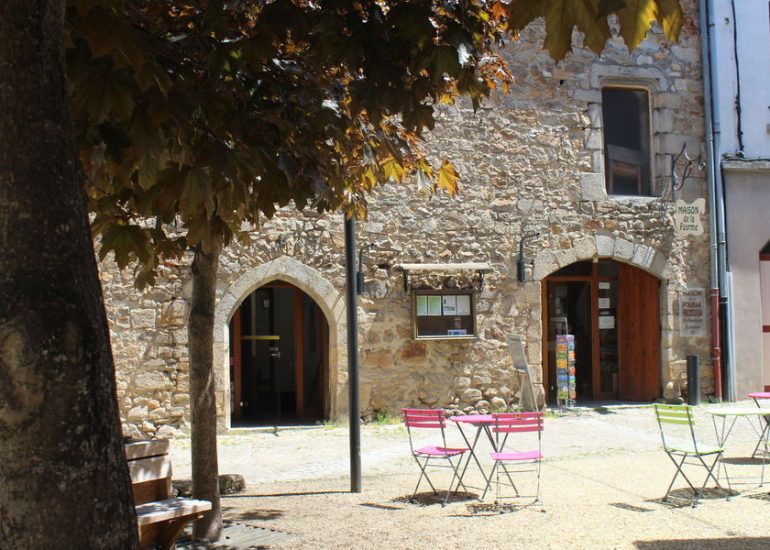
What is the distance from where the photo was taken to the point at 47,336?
2.17 meters

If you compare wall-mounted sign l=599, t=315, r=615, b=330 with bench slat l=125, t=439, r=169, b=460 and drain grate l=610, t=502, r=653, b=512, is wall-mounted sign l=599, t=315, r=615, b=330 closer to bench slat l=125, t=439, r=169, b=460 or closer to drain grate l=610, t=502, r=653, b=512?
drain grate l=610, t=502, r=653, b=512

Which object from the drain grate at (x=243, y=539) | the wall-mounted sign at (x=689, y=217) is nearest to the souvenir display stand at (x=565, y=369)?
the wall-mounted sign at (x=689, y=217)

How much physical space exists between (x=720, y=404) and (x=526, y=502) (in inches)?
261

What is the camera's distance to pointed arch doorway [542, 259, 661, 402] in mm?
12883

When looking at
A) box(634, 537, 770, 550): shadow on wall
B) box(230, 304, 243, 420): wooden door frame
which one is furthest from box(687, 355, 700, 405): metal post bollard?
box(634, 537, 770, 550): shadow on wall

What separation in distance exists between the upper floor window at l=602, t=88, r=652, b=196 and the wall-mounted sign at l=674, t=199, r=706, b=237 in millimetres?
481

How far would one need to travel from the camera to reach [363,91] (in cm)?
438

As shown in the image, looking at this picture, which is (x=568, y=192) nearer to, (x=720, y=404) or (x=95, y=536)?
(x=720, y=404)

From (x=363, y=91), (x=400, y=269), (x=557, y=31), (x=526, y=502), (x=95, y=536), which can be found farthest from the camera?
(x=400, y=269)

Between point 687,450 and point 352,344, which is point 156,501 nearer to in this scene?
point 352,344

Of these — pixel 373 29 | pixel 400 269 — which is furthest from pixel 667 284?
pixel 373 29

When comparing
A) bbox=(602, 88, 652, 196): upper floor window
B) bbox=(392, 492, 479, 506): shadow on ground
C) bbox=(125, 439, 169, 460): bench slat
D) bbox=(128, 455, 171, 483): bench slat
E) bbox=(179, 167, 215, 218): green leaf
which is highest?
bbox=(602, 88, 652, 196): upper floor window

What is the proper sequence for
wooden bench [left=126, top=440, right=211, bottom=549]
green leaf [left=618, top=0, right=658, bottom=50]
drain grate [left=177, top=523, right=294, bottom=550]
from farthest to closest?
drain grate [left=177, top=523, right=294, bottom=550]
wooden bench [left=126, top=440, right=211, bottom=549]
green leaf [left=618, top=0, right=658, bottom=50]

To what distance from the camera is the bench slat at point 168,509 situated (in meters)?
4.86
